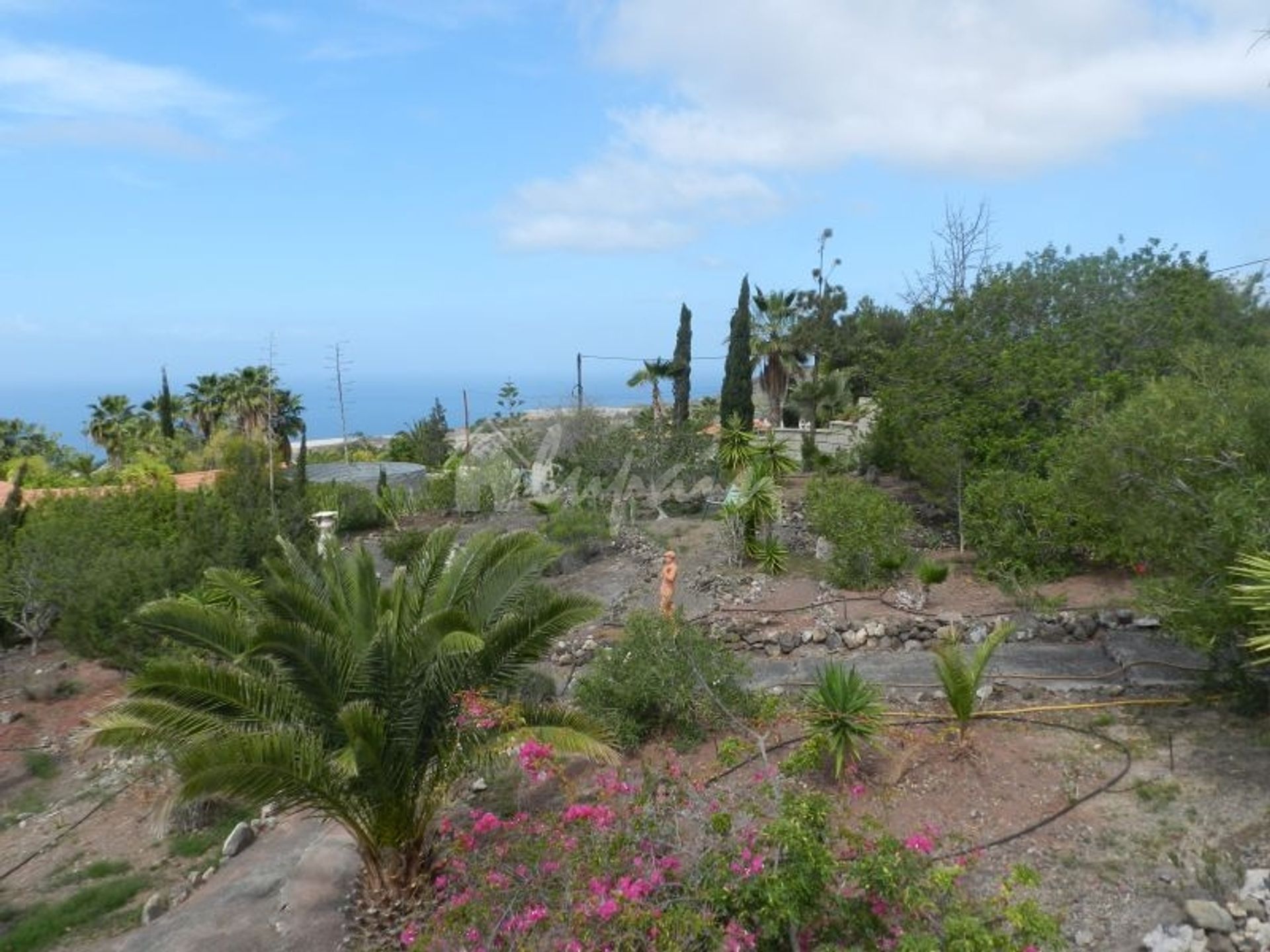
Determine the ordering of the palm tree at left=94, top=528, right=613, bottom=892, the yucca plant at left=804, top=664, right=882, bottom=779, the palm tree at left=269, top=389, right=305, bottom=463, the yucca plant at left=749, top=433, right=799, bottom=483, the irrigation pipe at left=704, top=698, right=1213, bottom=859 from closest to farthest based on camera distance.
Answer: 1. the palm tree at left=94, top=528, right=613, bottom=892
2. the irrigation pipe at left=704, top=698, right=1213, bottom=859
3. the yucca plant at left=804, top=664, right=882, bottom=779
4. the yucca plant at left=749, top=433, right=799, bottom=483
5. the palm tree at left=269, top=389, right=305, bottom=463

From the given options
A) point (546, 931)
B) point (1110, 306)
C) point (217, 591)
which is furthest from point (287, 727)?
point (1110, 306)

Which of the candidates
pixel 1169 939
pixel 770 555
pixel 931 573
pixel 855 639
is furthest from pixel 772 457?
pixel 1169 939

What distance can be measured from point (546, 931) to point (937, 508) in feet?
54.2

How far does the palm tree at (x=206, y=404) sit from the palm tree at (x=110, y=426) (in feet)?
9.27

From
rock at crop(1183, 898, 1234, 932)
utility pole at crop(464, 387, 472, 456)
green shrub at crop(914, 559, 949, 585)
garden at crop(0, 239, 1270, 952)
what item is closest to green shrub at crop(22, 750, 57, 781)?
garden at crop(0, 239, 1270, 952)

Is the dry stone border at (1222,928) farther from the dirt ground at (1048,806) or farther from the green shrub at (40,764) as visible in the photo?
the green shrub at (40,764)

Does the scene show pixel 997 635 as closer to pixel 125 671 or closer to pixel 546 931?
pixel 546 931

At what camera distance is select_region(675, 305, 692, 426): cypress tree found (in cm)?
3457

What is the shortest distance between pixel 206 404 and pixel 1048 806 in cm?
4172

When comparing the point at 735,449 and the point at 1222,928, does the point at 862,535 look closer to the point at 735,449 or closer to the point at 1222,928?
the point at 735,449

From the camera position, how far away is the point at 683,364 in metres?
35.3

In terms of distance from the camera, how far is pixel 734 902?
16.9ft

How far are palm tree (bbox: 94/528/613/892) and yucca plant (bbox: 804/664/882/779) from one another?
2.09m

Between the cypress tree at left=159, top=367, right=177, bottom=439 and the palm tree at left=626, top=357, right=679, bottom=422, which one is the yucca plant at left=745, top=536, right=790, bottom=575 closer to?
the palm tree at left=626, top=357, right=679, bottom=422
